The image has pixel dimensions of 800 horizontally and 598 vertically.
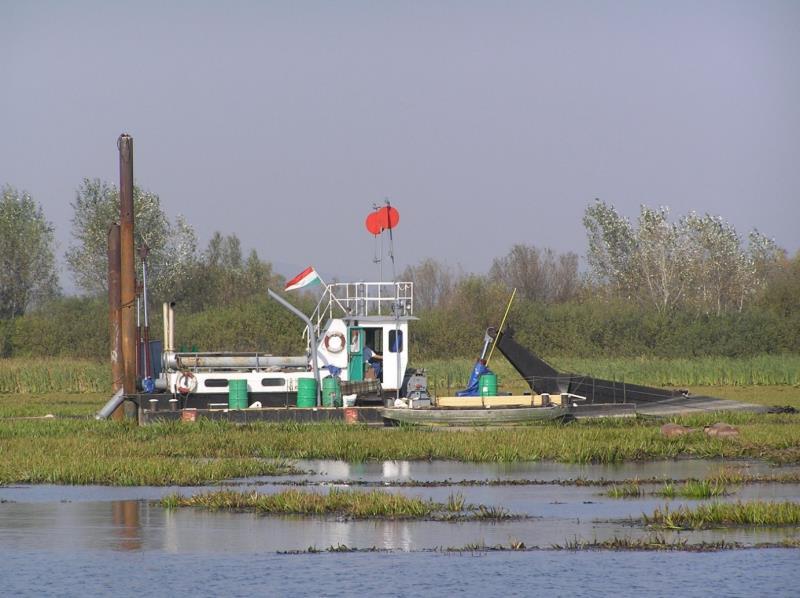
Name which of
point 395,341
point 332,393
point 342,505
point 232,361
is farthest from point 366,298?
point 342,505

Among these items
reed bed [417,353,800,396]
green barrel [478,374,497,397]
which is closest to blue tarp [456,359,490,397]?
green barrel [478,374,497,397]

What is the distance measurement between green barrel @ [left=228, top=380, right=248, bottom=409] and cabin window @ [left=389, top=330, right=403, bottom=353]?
459 cm

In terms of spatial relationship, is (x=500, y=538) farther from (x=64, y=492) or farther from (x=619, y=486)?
(x=64, y=492)

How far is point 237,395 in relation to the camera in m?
39.9

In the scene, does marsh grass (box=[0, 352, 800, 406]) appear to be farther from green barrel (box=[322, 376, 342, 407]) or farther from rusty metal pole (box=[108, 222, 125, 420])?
green barrel (box=[322, 376, 342, 407])

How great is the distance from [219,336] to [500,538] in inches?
1945

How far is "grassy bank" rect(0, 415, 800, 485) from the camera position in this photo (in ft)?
96.1

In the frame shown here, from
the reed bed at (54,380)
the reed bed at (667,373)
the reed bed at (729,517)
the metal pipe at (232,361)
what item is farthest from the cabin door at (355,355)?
the reed bed at (729,517)

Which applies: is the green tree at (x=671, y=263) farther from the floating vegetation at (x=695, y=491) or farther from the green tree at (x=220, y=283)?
the floating vegetation at (x=695, y=491)

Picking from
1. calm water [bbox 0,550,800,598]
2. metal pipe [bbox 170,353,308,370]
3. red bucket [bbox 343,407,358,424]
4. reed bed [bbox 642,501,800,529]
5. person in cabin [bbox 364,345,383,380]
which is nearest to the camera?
calm water [bbox 0,550,800,598]

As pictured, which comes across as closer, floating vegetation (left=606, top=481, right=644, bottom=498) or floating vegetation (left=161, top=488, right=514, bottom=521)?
floating vegetation (left=161, top=488, right=514, bottom=521)

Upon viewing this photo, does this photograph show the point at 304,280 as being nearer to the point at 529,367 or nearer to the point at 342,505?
the point at 529,367

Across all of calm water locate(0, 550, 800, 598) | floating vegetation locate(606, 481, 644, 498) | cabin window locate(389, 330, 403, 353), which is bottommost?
calm water locate(0, 550, 800, 598)

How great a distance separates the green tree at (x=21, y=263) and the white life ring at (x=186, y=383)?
55.8m
